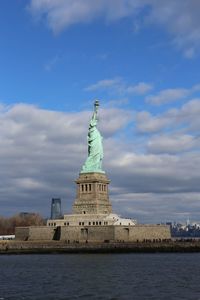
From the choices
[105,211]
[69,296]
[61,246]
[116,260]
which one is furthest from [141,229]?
[69,296]

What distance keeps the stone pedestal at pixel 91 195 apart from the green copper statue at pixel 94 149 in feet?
3.83

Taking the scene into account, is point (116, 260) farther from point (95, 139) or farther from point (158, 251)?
point (95, 139)

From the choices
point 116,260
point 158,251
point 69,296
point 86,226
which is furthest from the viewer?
point 86,226

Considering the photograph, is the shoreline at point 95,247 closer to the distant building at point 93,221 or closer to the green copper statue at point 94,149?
the distant building at point 93,221

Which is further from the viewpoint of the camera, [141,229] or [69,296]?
[141,229]

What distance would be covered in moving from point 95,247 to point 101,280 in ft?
101

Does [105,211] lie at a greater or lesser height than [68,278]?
greater

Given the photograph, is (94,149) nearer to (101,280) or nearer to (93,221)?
(93,221)

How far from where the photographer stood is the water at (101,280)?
3161cm

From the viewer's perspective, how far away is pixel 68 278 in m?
39.7

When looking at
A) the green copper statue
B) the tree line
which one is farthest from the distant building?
the tree line

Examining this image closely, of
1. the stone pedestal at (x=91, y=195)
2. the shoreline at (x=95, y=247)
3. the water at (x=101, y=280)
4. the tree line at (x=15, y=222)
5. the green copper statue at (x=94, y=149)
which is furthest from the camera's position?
the tree line at (x=15, y=222)

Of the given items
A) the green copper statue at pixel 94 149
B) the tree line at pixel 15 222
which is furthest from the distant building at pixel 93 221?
the tree line at pixel 15 222

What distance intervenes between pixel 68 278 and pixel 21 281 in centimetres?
334
